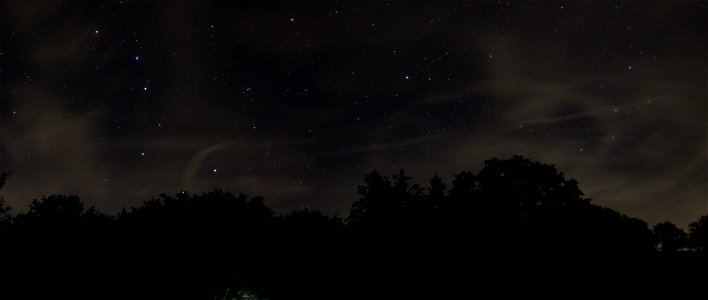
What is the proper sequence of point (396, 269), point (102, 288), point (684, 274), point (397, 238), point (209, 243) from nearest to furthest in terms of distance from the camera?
point (102, 288), point (209, 243), point (684, 274), point (396, 269), point (397, 238)

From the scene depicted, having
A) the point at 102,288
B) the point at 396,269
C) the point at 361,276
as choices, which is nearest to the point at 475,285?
the point at 396,269

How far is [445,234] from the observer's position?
25.7 m

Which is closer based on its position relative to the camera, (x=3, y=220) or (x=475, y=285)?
(x=475, y=285)

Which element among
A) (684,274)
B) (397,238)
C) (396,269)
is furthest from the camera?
(397,238)

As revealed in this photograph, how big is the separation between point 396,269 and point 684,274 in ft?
43.1

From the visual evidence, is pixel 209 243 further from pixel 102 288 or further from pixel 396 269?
pixel 396 269

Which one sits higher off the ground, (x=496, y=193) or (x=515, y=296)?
(x=496, y=193)

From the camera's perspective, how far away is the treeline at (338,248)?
65.0 feet

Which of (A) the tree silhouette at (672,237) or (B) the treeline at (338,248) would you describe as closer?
(B) the treeline at (338,248)

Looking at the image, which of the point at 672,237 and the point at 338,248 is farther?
the point at 672,237

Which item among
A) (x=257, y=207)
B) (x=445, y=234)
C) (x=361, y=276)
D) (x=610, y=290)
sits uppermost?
(x=257, y=207)

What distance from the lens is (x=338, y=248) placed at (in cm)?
2592

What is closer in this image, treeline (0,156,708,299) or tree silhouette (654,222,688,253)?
treeline (0,156,708,299)

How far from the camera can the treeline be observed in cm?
1981
